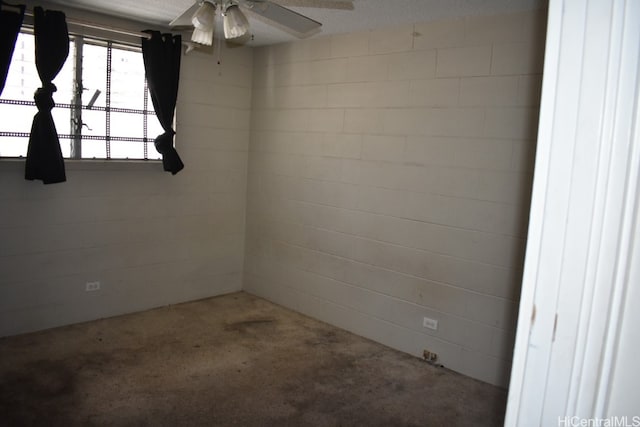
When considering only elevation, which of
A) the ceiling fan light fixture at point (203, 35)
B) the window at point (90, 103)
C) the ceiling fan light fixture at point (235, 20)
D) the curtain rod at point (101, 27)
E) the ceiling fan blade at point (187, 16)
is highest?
the curtain rod at point (101, 27)

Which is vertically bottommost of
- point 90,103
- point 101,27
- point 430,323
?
point 430,323

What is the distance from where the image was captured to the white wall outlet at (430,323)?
12.1 ft

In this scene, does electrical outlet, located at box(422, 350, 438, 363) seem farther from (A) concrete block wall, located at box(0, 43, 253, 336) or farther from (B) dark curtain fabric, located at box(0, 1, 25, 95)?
(B) dark curtain fabric, located at box(0, 1, 25, 95)

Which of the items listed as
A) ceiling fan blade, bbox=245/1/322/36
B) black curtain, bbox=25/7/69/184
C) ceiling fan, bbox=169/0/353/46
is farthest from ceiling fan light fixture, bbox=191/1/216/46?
black curtain, bbox=25/7/69/184

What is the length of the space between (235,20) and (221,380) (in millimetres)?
2292

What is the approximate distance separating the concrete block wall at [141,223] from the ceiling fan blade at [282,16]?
204 centimetres

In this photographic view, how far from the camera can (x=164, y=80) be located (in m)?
4.14

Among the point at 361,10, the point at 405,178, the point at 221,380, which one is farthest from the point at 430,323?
the point at 361,10

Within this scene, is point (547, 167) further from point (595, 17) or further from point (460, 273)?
point (460, 273)

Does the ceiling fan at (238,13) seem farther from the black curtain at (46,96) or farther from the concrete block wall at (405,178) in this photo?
the black curtain at (46,96)

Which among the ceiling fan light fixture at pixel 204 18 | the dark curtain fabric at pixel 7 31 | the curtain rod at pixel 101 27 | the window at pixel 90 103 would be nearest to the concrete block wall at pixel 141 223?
the window at pixel 90 103

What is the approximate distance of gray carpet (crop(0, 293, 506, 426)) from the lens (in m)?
2.83

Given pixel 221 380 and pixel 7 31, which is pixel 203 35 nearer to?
pixel 7 31

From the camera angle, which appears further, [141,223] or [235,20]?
[141,223]
